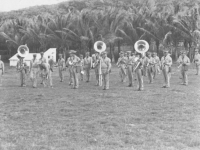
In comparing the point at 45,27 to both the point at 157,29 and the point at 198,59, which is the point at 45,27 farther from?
the point at 198,59

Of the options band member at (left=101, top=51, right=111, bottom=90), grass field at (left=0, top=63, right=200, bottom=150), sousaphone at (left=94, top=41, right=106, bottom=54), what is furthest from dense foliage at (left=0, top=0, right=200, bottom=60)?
grass field at (left=0, top=63, right=200, bottom=150)

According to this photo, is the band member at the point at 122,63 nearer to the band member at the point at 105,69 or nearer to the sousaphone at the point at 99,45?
the sousaphone at the point at 99,45

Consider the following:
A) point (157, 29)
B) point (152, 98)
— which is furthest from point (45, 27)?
point (152, 98)

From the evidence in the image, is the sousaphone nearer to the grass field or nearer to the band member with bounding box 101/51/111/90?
the band member with bounding box 101/51/111/90

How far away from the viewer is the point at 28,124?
718 centimetres

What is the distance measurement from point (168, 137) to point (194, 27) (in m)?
26.3

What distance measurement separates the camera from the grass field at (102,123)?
5.58m

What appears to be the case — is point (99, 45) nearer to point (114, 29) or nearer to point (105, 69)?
point (105, 69)

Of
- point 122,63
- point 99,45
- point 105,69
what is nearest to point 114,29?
point 99,45

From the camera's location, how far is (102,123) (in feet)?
23.5

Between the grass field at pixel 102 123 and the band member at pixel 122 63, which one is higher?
the band member at pixel 122 63

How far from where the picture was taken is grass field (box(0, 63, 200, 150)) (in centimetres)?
558

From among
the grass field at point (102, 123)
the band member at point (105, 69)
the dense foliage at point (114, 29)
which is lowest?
the grass field at point (102, 123)

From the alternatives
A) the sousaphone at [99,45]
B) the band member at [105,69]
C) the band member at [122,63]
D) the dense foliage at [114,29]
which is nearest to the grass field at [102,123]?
the band member at [105,69]
